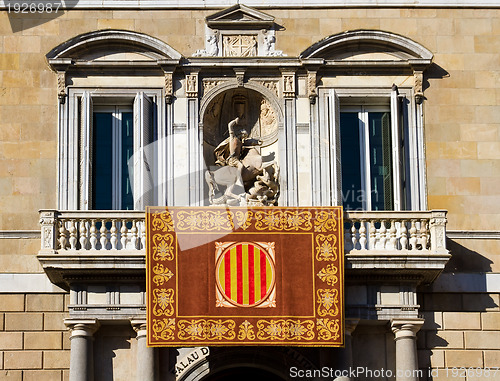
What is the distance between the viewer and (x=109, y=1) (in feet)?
109

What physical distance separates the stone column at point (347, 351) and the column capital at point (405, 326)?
2.60ft

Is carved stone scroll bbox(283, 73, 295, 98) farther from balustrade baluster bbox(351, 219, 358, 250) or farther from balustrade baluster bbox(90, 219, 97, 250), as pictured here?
balustrade baluster bbox(90, 219, 97, 250)

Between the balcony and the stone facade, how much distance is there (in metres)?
0.46

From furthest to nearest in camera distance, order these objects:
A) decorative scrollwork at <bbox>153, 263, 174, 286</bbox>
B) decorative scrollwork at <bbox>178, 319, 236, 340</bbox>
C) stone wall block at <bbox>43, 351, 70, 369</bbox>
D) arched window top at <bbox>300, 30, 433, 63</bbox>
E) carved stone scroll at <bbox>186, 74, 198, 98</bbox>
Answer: arched window top at <bbox>300, 30, 433, 63</bbox> → carved stone scroll at <bbox>186, 74, 198, 98</bbox> → stone wall block at <bbox>43, 351, 70, 369</bbox> → decorative scrollwork at <bbox>153, 263, 174, 286</bbox> → decorative scrollwork at <bbox>178, 319, 236, 340</bbox>

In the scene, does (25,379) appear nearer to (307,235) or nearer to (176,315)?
(176,315)

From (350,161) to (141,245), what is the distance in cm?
510

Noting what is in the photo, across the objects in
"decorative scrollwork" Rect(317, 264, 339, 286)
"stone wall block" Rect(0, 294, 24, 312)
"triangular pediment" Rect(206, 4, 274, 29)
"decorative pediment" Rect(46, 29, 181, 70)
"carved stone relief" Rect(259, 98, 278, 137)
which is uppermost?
"triangular pediment" Rect(206, 4, 274, 29)

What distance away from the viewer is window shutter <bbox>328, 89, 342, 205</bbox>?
3180cm

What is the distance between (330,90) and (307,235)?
3653 mm

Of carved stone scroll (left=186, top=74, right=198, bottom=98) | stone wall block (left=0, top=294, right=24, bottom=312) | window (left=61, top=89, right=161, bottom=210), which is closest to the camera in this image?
stone wall block (left=0, top=294, right=24, bottom=312)

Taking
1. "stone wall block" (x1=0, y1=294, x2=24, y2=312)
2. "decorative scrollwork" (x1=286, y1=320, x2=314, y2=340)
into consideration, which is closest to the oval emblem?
"decorative scrollwork" (x1=286, y1=320, x2=314, y2=340)

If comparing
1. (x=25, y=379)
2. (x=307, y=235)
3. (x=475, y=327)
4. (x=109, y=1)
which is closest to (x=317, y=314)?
(x=307, y=235)

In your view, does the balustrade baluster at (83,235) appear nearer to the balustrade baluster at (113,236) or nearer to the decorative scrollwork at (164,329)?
the balustrade baluster at (113,236)

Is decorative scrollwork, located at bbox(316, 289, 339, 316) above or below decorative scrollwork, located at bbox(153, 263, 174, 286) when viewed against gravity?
below
